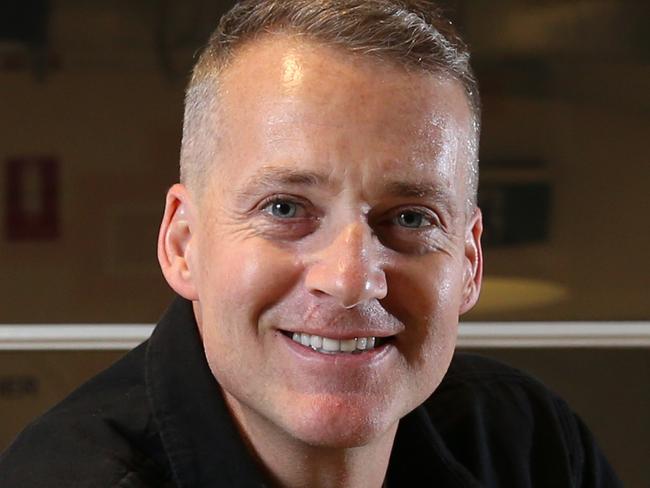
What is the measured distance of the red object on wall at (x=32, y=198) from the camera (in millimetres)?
2270

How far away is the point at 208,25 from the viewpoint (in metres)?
2.26

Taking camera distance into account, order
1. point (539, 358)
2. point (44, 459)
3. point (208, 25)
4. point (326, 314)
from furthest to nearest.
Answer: point (539, 358), point (208, 25), point (44, 459), point (326, 314)

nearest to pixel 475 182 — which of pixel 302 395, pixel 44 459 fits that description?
pixel 302 395

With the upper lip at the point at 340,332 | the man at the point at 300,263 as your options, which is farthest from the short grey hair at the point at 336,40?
the upper lip at the point at 340,332

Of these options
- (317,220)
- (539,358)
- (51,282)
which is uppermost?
(317,220)

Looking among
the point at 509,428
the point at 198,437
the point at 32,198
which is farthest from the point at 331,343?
the point at 32,198

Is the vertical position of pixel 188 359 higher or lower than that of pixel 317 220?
lower

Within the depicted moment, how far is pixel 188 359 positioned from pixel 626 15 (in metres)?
1.33

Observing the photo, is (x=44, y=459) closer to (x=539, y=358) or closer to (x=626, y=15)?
(x=539, y=358)

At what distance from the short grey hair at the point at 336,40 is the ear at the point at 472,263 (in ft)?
0.13

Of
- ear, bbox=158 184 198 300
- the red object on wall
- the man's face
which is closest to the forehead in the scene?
the man's face

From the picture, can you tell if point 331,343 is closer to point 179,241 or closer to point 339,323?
point 339,323

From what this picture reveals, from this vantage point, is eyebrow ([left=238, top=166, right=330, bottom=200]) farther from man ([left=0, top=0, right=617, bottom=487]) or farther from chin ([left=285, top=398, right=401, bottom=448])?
chin ([left=285, top=398, right=401, bottom=448])

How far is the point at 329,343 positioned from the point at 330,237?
11 cm
